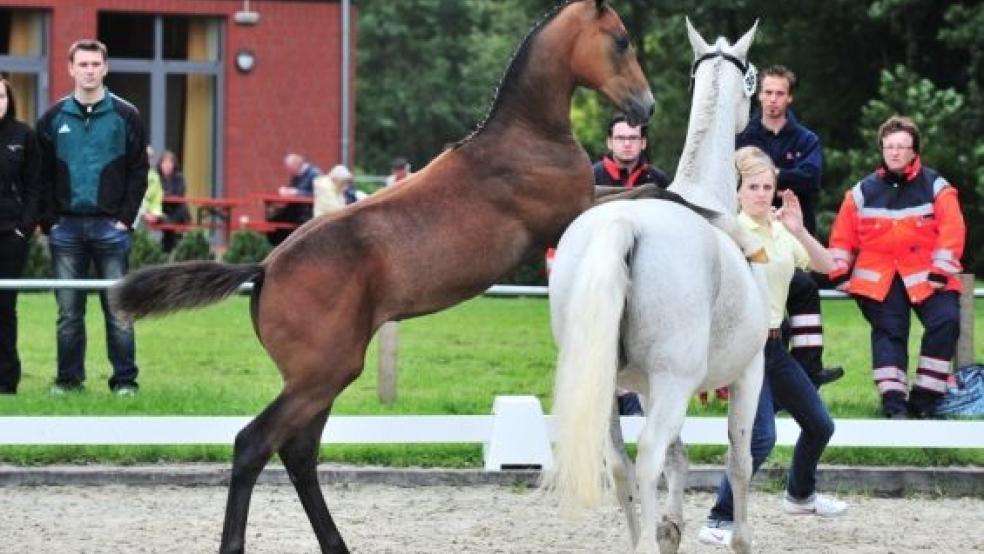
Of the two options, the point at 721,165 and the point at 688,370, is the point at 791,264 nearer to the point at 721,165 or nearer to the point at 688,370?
the point at 721,165

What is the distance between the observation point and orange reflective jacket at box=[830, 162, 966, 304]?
36.8 ft

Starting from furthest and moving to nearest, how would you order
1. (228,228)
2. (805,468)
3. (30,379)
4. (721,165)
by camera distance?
(228,228) → (30,379) → (805,468) → (721,165)

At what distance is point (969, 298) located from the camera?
11.4 metres

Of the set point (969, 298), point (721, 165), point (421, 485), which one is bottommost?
point (421, 485)

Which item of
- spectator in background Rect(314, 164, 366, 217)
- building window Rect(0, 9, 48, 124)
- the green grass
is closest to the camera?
the green grass

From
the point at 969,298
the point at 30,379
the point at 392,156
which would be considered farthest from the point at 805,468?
the point at 392,156

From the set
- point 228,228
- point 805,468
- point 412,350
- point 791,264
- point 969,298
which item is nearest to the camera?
point 791,264

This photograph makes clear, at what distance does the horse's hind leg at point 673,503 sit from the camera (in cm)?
747

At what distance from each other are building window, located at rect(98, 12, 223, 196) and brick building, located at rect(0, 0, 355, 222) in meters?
0.02

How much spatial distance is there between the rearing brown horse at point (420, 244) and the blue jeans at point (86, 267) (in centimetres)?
447

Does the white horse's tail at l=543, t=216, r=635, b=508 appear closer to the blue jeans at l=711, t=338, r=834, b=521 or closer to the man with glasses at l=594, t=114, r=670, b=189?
the blue jeans at l=711, t=338, r=834, b=521

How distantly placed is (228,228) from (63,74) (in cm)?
366

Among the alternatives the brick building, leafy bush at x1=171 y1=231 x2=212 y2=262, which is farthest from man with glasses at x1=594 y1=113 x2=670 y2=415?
the brick building

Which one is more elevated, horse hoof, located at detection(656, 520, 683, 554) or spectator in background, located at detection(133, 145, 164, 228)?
spectator in background, located at detection(133, 145, 164, 228)
